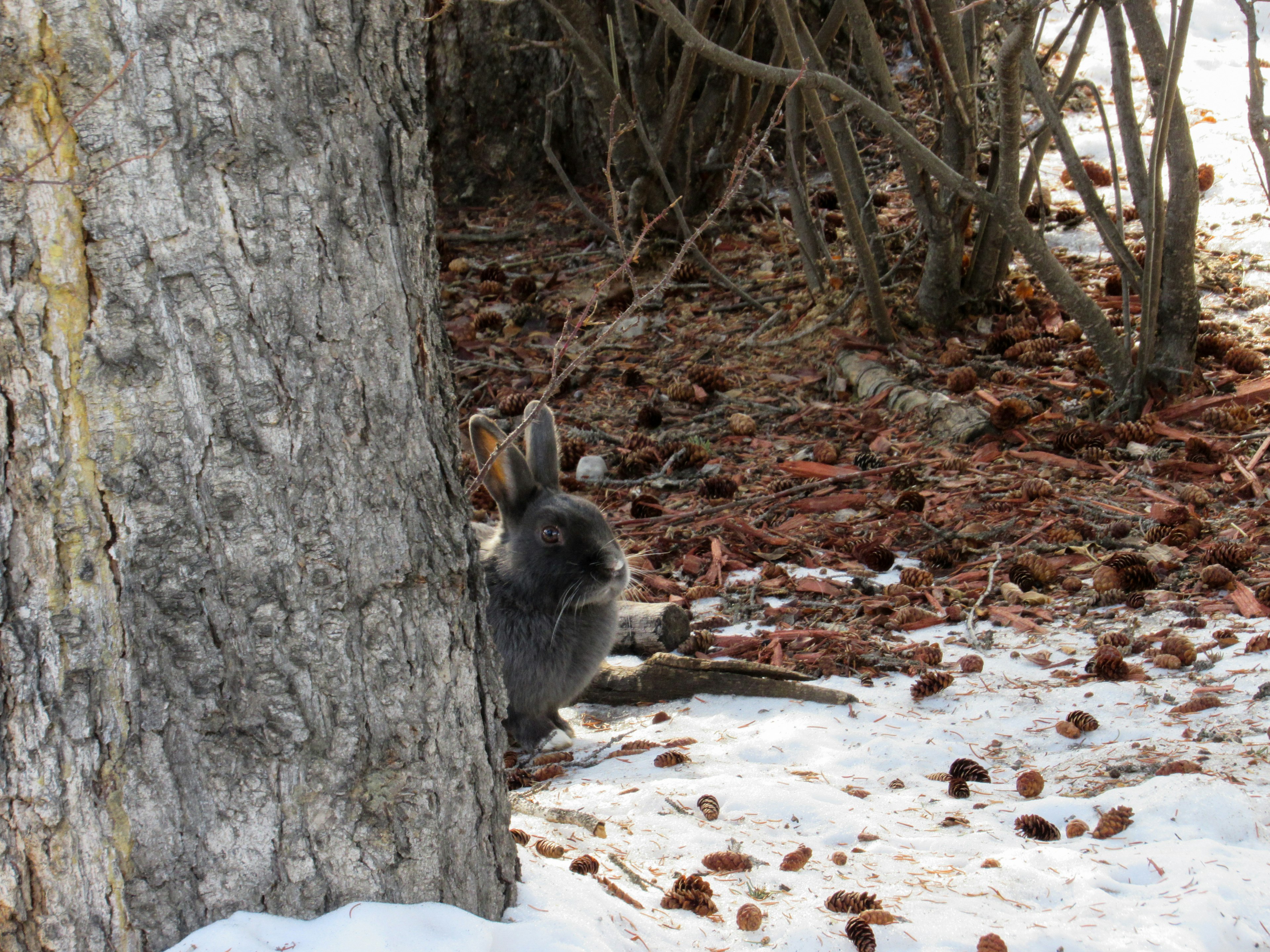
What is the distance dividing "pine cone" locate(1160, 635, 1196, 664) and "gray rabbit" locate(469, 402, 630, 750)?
5.90 ft

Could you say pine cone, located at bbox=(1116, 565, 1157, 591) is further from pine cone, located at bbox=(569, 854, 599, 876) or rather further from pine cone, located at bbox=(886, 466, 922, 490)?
pine cone, located at bbox=(569, 854, 599, 876)

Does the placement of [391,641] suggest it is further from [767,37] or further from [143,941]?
[767,37]

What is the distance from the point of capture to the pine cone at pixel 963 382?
5.92m

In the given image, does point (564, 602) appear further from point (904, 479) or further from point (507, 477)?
point (904, 479)

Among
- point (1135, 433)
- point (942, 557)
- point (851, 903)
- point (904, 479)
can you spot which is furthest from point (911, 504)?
point (851, 903)

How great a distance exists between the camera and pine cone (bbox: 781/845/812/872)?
2.53 metres

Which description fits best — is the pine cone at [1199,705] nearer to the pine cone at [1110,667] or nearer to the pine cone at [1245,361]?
the pine cone at [1110,667]

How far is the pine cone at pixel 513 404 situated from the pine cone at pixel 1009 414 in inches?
103

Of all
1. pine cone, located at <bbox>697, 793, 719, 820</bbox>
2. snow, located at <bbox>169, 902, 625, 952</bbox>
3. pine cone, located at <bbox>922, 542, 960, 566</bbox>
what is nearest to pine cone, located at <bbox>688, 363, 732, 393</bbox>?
pine cone, located at <bbox>922, 542, 960, 566</bbox>

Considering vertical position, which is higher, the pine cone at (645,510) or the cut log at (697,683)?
the pine cone at (645,510)

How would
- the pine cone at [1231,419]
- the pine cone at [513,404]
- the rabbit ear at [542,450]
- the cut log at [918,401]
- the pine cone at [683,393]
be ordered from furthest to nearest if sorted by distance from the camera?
the pine cone at [683,393] → the pine cone at [513,404] → the cut log at [918,401] → the pine cone at [1231,419] → the rabbit ear at [542,450]

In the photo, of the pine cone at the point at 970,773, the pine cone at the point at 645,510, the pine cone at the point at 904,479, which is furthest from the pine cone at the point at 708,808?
the pine cone at the point at 904,479

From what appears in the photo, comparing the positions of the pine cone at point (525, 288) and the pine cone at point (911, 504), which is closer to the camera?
the pine cone at point (911, 504)

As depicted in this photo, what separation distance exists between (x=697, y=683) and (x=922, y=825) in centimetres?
120
